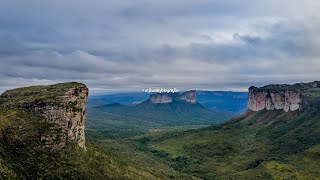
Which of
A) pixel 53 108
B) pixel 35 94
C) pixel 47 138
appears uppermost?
pixel 35 94

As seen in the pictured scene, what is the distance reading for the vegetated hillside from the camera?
123188 millimetres

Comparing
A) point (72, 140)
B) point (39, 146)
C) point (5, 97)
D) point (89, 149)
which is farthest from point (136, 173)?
point (5, 97)

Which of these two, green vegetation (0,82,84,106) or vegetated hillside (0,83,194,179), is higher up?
green vegetation (0,82,84,106)

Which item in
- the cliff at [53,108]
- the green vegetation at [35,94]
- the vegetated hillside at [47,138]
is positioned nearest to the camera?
the vegetated hillside at [47,138]

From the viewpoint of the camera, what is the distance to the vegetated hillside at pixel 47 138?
4850 inches

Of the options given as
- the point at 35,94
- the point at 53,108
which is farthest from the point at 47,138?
the point at 35,94

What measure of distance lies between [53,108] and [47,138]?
33.8 feet

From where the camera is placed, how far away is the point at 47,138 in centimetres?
13262

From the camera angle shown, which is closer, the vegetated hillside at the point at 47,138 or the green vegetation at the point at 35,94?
the vegetated hillside at the point at 47,138

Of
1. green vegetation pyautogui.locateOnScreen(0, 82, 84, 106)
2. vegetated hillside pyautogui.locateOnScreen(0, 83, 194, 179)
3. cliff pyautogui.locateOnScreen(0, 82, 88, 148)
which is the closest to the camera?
vegetated hillside pyautogui.locateOnScreen(0, 83, 194, 179)

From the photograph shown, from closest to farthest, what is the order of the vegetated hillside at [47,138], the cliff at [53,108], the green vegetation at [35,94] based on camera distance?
the vegetated hillside at [47,138] < the cliff at [53,108] < the green vegetation at [35,94]

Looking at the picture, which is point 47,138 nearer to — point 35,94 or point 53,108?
point 53,108

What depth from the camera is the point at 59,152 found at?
13512 cm

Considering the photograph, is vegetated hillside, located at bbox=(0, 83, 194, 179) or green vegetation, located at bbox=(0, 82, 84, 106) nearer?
vegetated hillside, located at bbox=(0, 83, 194, 179)
